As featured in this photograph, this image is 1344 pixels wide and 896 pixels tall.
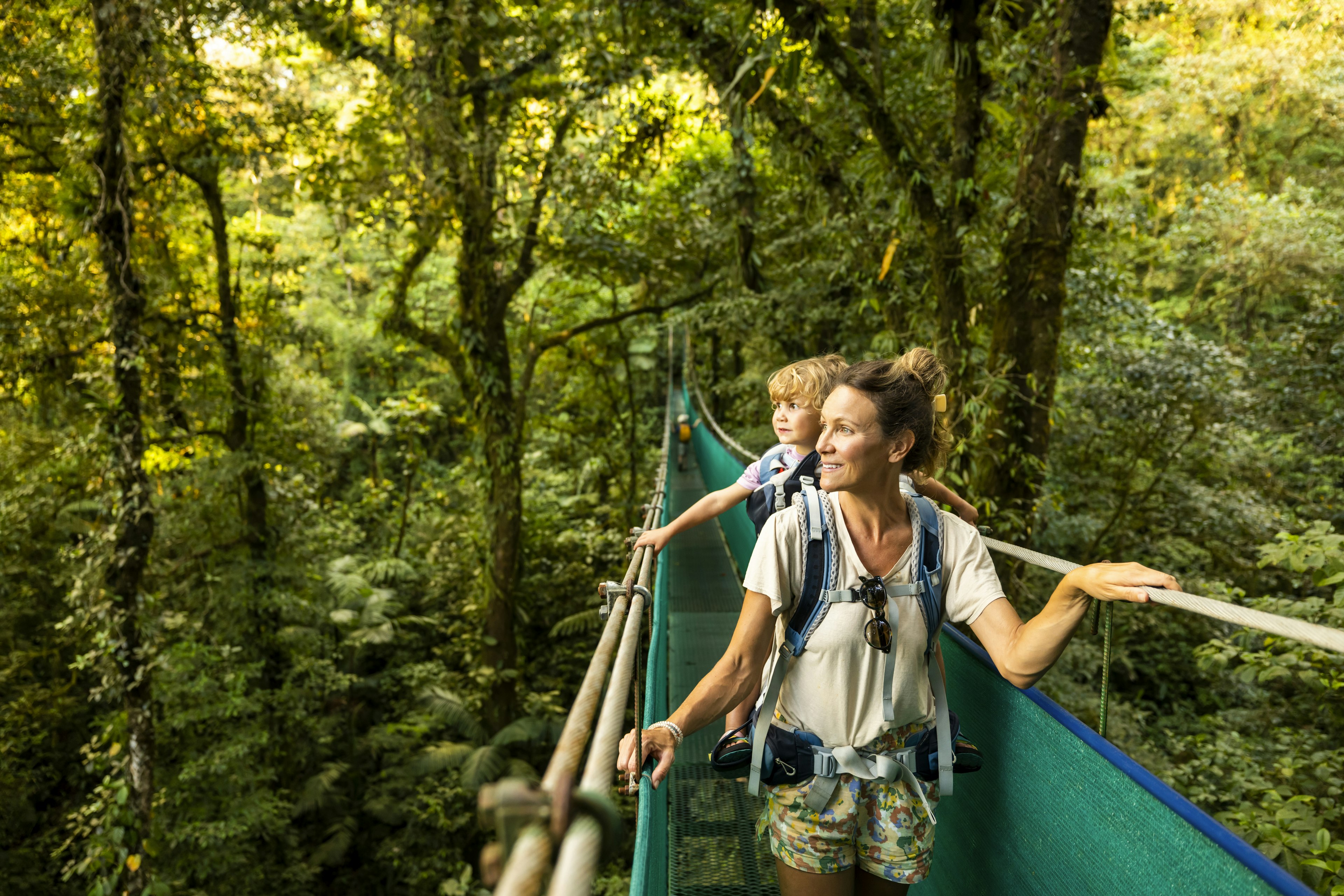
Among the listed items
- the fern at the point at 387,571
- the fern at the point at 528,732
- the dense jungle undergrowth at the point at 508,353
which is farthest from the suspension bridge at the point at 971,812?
the fern at the point at 387,571

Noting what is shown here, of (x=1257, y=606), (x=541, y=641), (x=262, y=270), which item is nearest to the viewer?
(x=1257, y=606)

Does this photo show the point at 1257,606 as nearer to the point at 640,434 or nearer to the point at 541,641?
the point at 541,641

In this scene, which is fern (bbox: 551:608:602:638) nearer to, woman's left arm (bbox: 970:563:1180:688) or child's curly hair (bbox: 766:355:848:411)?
child's curly hair (bbox: 766:355:848:411)

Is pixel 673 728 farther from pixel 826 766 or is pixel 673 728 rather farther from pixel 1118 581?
pixel 1118 581

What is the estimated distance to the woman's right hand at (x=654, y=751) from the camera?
955 mm

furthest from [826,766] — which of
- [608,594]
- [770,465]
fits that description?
[770,465]

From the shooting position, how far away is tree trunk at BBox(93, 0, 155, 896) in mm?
3609

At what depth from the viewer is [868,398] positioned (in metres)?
1.08

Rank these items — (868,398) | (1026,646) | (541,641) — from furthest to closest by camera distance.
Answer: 1. (541,641)
2. (868,398)
3. (1026,646)

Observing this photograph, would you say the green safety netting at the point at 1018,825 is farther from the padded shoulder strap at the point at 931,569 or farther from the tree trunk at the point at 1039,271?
the tree trunk at the point at 1039,271

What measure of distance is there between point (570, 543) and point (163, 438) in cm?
464

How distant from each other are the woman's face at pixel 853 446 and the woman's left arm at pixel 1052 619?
0.74 feet

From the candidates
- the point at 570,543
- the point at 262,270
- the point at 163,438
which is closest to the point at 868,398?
the point at 163,438

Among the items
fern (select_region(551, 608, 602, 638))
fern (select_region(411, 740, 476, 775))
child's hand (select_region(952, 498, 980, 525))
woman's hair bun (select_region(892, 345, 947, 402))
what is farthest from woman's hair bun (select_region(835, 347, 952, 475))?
fern (select_region(551, 608, 602, 638))
